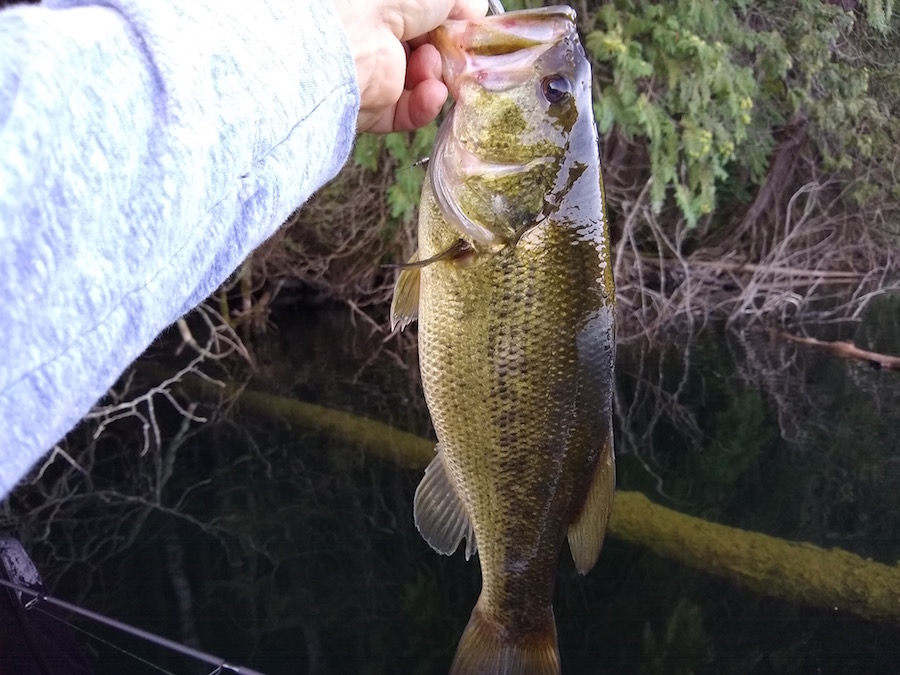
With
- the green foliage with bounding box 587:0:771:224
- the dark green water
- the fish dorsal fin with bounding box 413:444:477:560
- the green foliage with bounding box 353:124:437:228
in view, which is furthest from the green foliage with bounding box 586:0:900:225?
the fish dorsal fin with bounding box 413:444:477:560

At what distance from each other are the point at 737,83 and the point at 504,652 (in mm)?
4750

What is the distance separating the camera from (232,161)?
832 mm

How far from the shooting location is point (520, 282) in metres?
1.43

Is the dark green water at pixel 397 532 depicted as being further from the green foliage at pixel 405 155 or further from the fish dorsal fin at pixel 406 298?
the fish dorsal fin at pixel 406 298

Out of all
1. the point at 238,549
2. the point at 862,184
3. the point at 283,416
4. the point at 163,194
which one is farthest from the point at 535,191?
the point at 862,184

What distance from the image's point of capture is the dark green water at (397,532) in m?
2.98

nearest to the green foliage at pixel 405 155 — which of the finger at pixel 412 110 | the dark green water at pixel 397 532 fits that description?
the dark green water at pixel 397 532

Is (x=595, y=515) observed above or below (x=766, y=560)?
above

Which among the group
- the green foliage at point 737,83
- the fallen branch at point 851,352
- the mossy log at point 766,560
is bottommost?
the fallen branch at point 851,352

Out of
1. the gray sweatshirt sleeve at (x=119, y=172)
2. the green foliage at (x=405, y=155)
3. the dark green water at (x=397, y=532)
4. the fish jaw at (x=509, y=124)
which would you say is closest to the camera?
the gray sweatshirt sleeve at (x=119, y=172)

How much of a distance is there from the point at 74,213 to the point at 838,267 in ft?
28.4

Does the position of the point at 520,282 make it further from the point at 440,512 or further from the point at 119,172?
the point at 119,172

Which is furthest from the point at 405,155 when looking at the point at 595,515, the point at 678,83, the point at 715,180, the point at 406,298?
the point at 715,180

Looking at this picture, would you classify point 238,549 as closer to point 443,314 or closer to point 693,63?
point 443,314
